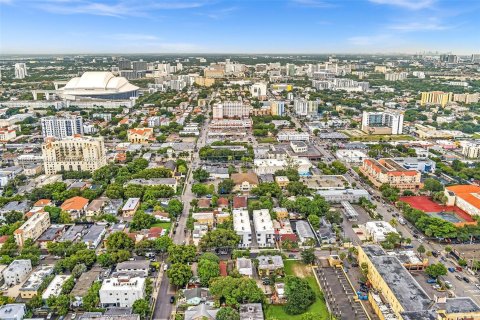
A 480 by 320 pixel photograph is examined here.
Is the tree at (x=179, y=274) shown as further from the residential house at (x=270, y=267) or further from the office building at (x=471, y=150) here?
the office building at (x=471, y=150)

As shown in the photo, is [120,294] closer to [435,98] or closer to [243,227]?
[243,227]

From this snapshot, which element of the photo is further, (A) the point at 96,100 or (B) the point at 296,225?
(A) the point at 96,100

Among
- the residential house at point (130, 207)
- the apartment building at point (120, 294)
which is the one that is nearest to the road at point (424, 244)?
the apartment building at point (120, 294)

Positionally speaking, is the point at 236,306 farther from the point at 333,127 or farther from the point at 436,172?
the point at 333,127

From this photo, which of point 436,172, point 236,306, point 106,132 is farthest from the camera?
point 106,132

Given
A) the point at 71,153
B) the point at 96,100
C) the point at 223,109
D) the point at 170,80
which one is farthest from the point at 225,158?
the point at 170,80

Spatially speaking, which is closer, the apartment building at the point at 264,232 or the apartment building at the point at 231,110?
the apartment building at the point at 264,232

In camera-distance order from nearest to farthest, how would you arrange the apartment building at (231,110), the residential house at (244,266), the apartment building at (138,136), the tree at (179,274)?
the tree at (179,274) < the residential house at (244,266) < the apartment building at (138,136) < the apartment building at (231,110)
